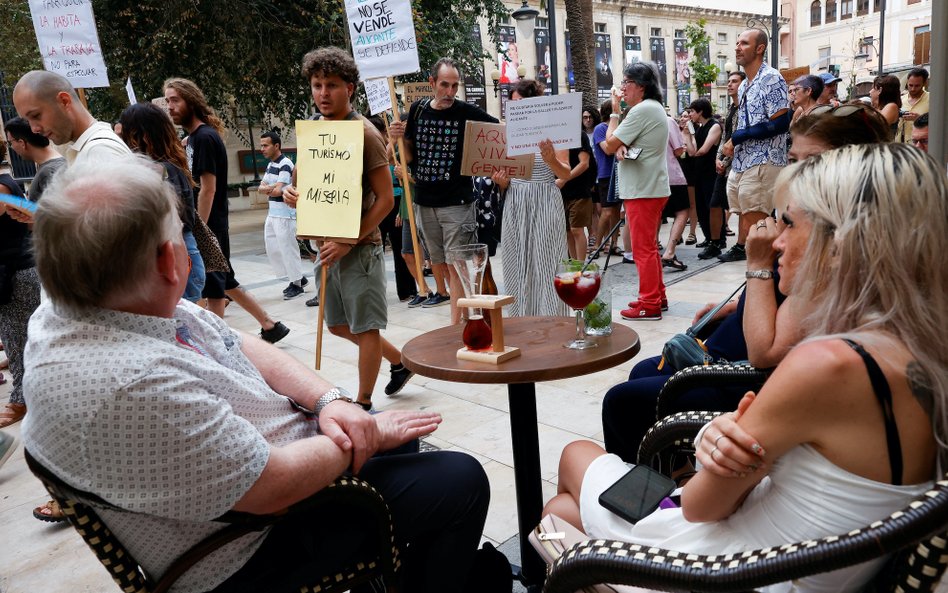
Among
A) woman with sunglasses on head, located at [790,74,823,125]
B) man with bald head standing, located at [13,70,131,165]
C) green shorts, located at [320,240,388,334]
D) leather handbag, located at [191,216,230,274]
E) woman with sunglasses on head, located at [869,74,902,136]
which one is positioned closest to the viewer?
man with bald head standing, located at [13,70,131,165]

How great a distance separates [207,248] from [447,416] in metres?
1.88

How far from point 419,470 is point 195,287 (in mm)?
2695

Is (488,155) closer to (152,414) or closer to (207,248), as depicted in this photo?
(207,248)

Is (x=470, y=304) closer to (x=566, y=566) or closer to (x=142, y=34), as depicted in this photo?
(x=566, y=566)

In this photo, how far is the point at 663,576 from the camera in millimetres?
1129

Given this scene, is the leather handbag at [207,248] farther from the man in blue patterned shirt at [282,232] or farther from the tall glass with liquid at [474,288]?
the man in blue patterned shirt at [282,232]

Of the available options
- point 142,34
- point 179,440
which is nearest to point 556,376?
point 179,440

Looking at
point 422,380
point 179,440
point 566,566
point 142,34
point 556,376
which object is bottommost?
point 422,380

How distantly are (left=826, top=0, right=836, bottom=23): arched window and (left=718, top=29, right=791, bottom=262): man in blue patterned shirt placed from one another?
58578mm

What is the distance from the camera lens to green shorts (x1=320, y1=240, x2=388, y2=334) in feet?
11.4

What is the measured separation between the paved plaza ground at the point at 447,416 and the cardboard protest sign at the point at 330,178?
3.71ft

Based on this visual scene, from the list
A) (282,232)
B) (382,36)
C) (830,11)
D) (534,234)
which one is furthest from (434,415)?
(830,11)

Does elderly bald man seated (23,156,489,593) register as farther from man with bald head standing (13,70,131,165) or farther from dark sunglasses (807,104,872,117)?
man with bald head standing (13,70,131,165)

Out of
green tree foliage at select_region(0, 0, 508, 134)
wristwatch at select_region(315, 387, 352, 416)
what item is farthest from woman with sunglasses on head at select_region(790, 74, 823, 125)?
green tree foliage at select_region(0, 0, 508, 134)
